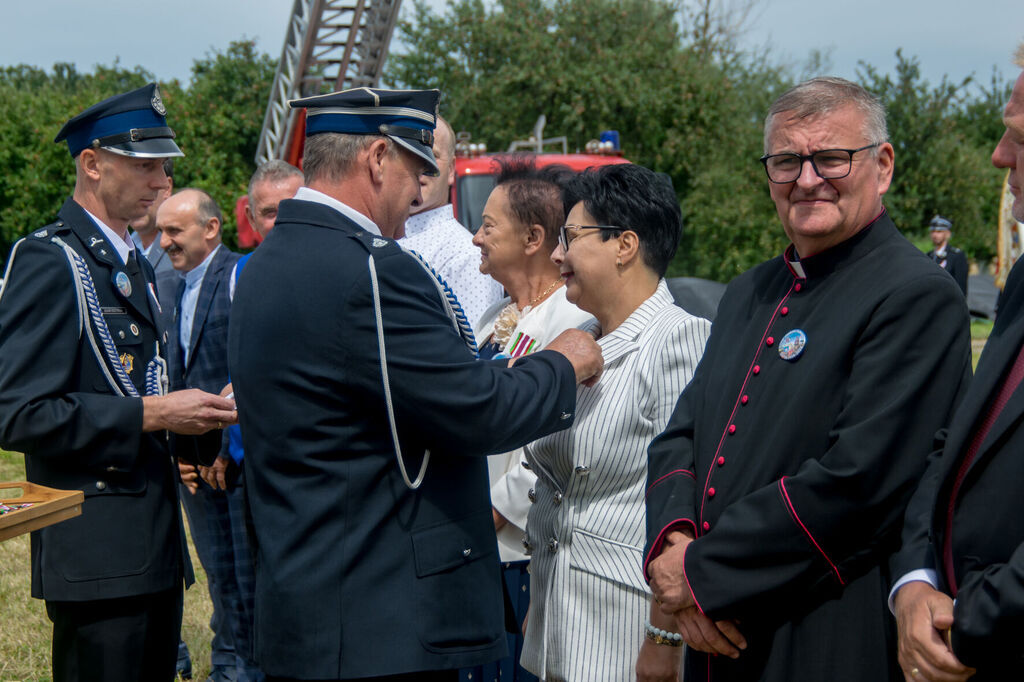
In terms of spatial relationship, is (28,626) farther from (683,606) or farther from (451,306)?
(683,606)

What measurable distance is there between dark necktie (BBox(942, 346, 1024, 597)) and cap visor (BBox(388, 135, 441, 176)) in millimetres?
1335

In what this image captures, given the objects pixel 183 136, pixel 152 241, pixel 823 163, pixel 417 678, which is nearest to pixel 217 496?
pixel 152 241

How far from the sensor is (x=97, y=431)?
9.16 feet

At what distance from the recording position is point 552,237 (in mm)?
3523

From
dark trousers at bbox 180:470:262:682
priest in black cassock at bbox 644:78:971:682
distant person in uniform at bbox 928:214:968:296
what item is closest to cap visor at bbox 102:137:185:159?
dark trousers at bbox 180:470:262:682

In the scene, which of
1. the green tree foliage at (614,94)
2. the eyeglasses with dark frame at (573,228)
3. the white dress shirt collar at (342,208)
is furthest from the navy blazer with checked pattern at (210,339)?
the green tree foliage at (614,94)

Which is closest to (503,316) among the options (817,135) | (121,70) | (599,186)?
(599,186)

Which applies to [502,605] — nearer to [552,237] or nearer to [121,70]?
[552,237]

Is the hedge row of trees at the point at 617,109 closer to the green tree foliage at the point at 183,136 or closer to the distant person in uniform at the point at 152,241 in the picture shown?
the green tree foliage at the point at 183,136

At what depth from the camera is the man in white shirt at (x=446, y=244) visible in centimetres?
421

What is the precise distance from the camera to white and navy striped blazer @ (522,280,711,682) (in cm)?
260

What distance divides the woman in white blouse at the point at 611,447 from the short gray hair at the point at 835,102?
58 cm

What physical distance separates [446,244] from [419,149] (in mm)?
1834

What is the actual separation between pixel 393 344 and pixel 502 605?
0.70 meters
